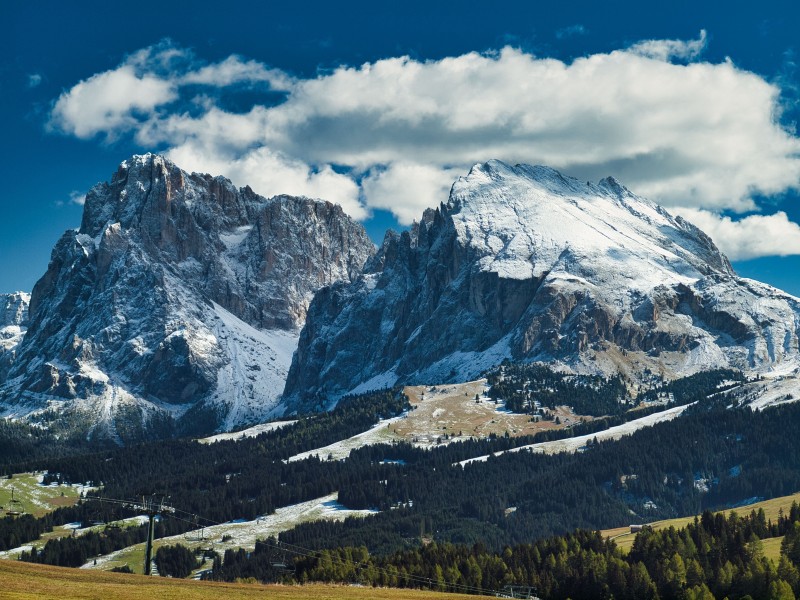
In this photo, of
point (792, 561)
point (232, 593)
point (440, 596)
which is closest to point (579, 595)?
point (792, 561)

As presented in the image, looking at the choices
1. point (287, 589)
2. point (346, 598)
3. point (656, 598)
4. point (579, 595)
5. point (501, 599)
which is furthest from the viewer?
point (579, 595)

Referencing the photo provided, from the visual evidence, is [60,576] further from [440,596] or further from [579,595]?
[579,595]

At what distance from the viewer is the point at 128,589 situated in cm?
11256

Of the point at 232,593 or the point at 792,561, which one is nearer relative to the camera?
the point at 232,593

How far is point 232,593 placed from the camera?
383ft

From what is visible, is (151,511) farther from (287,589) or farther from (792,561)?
(792,561)

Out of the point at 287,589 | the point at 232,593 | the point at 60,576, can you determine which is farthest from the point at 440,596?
the point at 60,576

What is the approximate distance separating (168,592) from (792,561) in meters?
122

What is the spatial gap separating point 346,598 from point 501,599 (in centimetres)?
4258

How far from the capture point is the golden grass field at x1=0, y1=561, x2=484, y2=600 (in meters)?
101

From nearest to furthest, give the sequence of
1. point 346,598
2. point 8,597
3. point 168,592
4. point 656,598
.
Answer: point 8,597 → point 168,592 → point 346,598 → point 656,598

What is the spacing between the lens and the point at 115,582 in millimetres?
126312

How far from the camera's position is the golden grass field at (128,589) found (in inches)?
3992

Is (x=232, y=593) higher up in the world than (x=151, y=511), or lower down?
lower down
